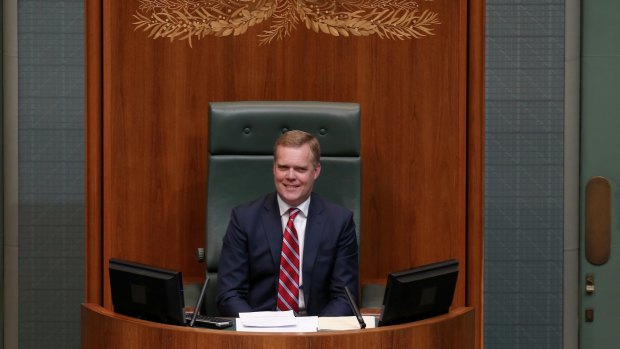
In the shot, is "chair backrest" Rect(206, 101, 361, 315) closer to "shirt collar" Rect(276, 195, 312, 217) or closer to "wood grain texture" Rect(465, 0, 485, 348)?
"shirt collar" Rect(276, 195, 312, 217)

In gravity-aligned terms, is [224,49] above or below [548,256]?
above

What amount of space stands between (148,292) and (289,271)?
769 millimetres

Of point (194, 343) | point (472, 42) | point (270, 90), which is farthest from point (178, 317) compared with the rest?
point (472, 42)

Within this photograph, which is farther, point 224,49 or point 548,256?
point 548,256

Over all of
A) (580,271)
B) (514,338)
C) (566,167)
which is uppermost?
(566,167)

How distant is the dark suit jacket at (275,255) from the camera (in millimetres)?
3152

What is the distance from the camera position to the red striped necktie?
10.3ft

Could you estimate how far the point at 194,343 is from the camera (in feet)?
7.84

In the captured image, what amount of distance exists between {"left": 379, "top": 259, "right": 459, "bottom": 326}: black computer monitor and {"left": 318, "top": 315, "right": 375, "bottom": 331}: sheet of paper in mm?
109

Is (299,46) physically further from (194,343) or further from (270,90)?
(194,343)

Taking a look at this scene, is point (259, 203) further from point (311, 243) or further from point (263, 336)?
point (263, 336)

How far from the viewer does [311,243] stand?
10.4ft

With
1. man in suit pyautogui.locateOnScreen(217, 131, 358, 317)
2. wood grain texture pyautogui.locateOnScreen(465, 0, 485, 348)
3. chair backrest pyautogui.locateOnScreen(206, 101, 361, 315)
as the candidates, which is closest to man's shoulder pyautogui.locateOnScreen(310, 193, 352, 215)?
man in suit pyautogui.locateOnScreen(217, 131, 358, 317)

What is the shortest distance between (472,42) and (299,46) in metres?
0.64
